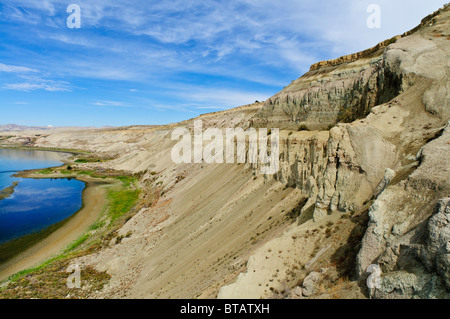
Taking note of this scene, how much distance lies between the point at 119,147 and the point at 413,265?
385 feet

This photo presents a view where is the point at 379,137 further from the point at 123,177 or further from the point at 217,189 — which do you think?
the point at 123,177

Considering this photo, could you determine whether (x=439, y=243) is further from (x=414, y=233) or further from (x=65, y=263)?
(x=65, y=263)

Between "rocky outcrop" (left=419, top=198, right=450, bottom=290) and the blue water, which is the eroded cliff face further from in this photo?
the blue water

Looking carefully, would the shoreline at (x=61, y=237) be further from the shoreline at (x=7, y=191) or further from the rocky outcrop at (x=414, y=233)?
the rocky outcrop at (x=414, y=233)

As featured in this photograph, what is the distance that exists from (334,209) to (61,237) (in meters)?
30.5

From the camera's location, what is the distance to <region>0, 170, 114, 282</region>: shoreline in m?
22.9

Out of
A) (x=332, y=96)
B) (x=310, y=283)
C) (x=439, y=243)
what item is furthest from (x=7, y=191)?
(x=439, y=243)

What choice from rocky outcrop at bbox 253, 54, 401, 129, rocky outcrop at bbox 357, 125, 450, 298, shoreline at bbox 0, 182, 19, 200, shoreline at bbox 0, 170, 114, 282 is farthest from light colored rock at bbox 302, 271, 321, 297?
shoreline at bbox 0, 182, 19, 200

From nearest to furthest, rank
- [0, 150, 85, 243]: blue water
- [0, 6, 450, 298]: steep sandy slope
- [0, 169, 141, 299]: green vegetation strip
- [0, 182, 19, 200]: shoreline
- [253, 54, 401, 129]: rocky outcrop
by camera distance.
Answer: [0, 6, 450, 298]: steep sandy slope, [253, 54, 401, 129]: rocky outcrop, [0, 169, 141, 299]: green vegetation strip, [0, 150, 85, 243]: blue water, [0, 182, 19, 200]: shoreline

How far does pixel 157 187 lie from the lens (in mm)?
44438

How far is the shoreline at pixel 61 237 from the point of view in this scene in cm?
2288

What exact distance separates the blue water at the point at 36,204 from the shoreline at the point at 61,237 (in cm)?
188

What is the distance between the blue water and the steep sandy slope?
15.6 m
